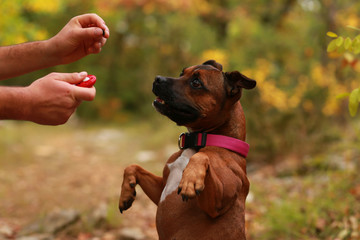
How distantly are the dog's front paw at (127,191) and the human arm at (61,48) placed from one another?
0.81 meters

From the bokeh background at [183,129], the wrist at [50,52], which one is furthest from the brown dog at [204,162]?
the bokeh background at [183,129]

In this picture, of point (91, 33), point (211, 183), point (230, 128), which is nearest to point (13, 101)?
point (91, 33)

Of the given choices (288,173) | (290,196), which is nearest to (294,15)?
(288,173)

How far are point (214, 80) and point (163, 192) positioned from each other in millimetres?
650

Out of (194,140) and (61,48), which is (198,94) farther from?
(61,48)

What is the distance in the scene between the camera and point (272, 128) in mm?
6492

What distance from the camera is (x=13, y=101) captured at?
1918mm

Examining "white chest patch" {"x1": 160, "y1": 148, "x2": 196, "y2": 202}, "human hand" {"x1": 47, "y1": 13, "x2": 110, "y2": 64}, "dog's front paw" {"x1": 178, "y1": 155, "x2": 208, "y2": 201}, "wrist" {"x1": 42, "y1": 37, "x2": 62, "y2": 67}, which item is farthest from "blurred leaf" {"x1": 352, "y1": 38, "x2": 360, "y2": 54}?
"wrist" {"x1": 42, "y1": 37, "x2": 62, "y2": 67}

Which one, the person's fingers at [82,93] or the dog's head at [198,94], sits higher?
the dog's head at [198,94]

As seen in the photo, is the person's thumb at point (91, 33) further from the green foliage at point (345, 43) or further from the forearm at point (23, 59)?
the green foliage at point (345, 43)

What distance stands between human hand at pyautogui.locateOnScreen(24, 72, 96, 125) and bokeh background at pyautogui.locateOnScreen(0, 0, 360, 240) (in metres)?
1.96

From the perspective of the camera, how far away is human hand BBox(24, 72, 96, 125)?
6.31 ft

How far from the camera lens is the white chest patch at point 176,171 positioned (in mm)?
2135

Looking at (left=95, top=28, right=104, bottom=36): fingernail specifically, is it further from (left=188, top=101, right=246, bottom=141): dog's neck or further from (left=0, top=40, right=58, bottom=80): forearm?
(left=188, top=101, right=246, bottom=141): dog's neck
